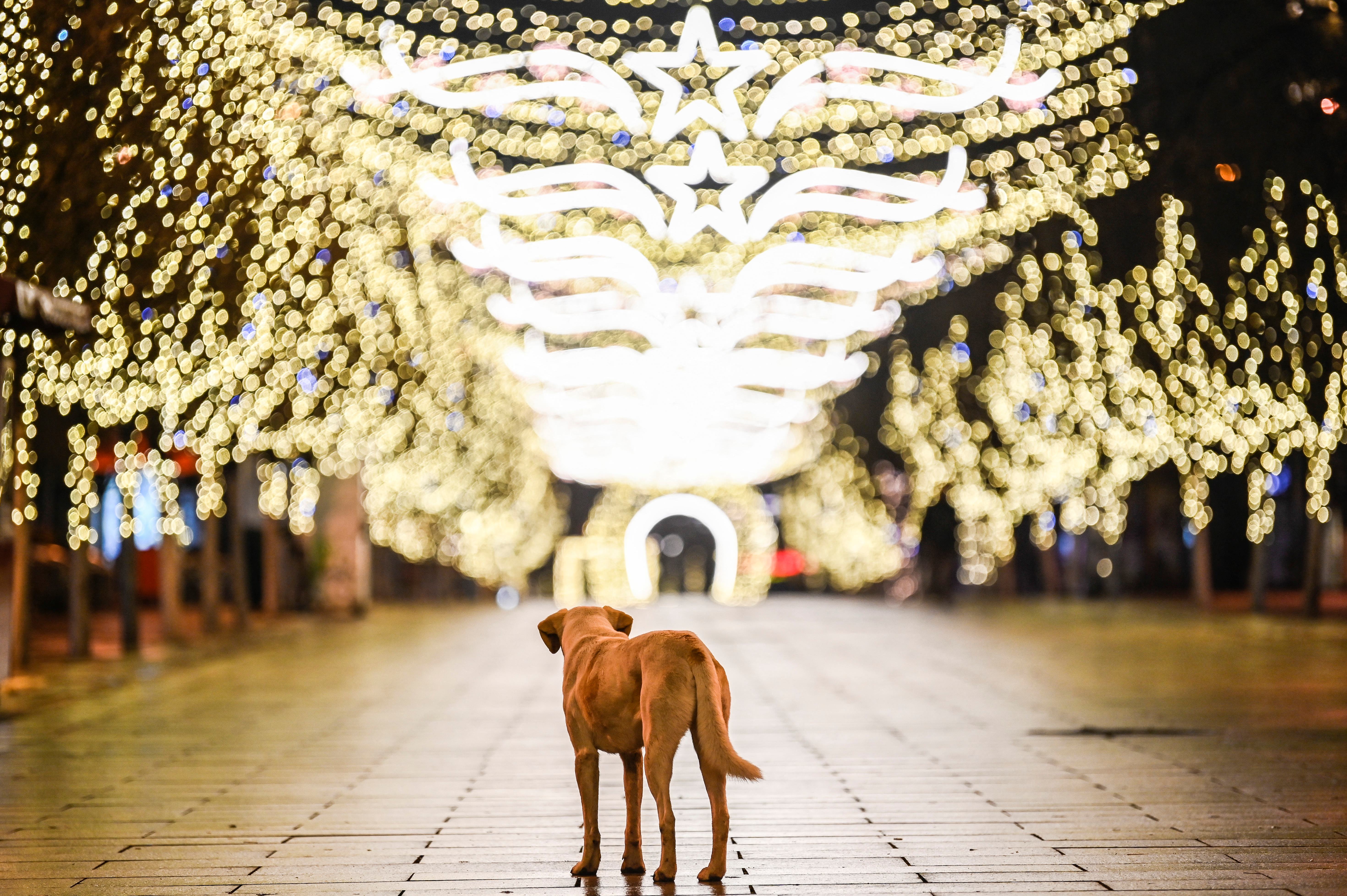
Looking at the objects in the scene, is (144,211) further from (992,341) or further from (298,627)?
(992,341)

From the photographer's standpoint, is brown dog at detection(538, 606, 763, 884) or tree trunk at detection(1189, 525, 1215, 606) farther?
tree trunk at detection(1189, 525, 1215, 606)

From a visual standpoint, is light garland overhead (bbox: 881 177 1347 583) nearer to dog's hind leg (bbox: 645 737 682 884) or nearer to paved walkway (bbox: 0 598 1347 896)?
paved walkway (bbox: 0 598 1347 896)

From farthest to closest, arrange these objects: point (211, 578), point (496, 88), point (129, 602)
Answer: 1. point (211, 578)
2. point (129, 602)
3. point (496, 88)

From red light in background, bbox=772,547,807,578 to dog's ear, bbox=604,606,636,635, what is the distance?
6418cm

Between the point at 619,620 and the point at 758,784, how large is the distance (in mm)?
2651

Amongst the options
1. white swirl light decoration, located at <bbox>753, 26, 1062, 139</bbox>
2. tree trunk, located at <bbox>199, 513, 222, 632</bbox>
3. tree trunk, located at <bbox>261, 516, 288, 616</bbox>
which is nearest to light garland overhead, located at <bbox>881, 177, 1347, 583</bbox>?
white swirl light decoration, located at <bbox>753, 26, 1062, 139</bbox>

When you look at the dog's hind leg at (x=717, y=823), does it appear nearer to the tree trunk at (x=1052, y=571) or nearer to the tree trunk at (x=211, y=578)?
the tree trunk at (x=211, y=578)

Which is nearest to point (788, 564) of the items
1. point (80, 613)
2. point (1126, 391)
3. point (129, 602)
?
point (1126, 391)

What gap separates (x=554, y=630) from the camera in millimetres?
7098

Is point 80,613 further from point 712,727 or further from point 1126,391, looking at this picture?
point 712,727

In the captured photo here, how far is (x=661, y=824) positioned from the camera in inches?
244

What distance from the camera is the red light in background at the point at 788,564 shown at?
2832 inches

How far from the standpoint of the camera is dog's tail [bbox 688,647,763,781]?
235 inches

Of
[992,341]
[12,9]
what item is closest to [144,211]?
[12,9]
